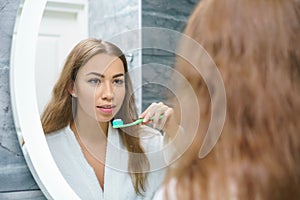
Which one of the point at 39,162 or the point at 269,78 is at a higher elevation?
the point at 269,78

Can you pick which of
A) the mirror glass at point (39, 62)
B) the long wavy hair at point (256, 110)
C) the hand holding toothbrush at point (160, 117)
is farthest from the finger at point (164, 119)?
the long wavy hair at point (256, 110)

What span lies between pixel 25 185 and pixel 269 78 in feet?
1.92

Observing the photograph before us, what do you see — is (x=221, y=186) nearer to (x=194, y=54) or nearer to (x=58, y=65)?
(x=194, y=54)

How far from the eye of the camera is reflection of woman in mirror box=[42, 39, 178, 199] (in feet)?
3.32

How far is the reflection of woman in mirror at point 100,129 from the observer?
1.01 metres

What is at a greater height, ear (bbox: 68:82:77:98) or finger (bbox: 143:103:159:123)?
ear (bbox: 68:82:77:98)

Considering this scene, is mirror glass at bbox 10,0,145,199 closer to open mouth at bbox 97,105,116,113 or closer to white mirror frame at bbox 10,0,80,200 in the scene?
white mirror frame at bbox 10,0,80,200

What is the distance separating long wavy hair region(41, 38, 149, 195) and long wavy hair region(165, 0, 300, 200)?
0.40m

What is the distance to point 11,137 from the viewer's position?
0.99 m

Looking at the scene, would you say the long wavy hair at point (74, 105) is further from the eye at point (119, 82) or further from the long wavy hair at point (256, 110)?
the long wavy hair at point (256, 110)

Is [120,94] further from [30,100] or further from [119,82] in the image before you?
[30,100]

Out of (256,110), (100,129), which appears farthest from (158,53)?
(256,110)

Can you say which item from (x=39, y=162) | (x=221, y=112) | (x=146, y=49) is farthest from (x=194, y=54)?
(x=39, y=162)

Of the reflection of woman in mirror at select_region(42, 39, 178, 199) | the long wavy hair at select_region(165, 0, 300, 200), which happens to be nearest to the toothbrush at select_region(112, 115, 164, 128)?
the reflection of woman in mirror at select_region(42, 39, 178, 199)
